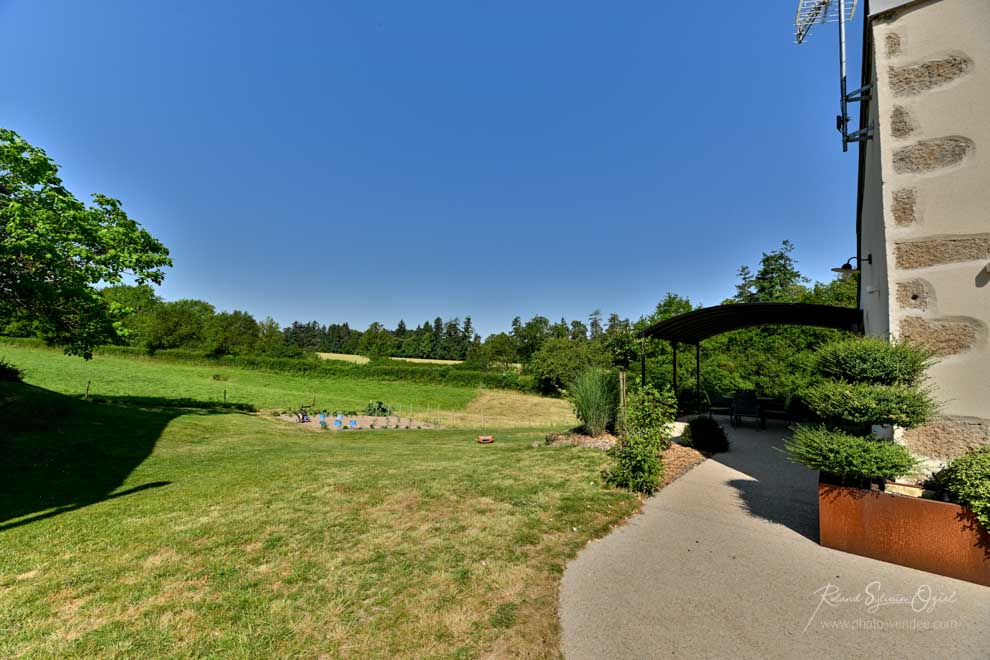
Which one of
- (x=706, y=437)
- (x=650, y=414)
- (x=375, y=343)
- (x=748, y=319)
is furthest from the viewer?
(x=375, y=343)

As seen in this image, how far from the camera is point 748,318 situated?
9.71 meters

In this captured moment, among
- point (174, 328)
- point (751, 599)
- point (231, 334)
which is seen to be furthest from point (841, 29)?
point (231, 334)

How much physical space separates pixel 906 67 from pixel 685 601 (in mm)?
6043

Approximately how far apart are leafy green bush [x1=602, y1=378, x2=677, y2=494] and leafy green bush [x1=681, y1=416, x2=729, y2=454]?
110 centimetres

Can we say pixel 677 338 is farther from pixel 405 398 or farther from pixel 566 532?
pixel 405 398

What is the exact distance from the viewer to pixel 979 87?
381cm

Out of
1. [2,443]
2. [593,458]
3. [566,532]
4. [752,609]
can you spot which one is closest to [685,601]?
[752,609]

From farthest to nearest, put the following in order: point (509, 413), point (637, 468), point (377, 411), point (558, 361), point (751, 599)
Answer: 1. point (558, 361)
2. point (509, 413)
3. point (377, 411)
4. point (637, 468)
5. point (751, 599)

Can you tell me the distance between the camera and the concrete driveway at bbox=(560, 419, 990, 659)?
2.32 m

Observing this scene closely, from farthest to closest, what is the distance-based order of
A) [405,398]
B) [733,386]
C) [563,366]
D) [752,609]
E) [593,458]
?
[563,366], [405,398], [733,386], [593,458], [752,609]

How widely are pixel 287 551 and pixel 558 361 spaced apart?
3389cm

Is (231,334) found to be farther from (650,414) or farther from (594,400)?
(650,414)

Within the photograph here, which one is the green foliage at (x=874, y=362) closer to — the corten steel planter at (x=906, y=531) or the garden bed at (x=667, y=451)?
the corten steel planter at (x=906, y=531)

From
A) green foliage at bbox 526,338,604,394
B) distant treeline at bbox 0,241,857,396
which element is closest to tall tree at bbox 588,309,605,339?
distant treeline at bbox 0,241,857,396
